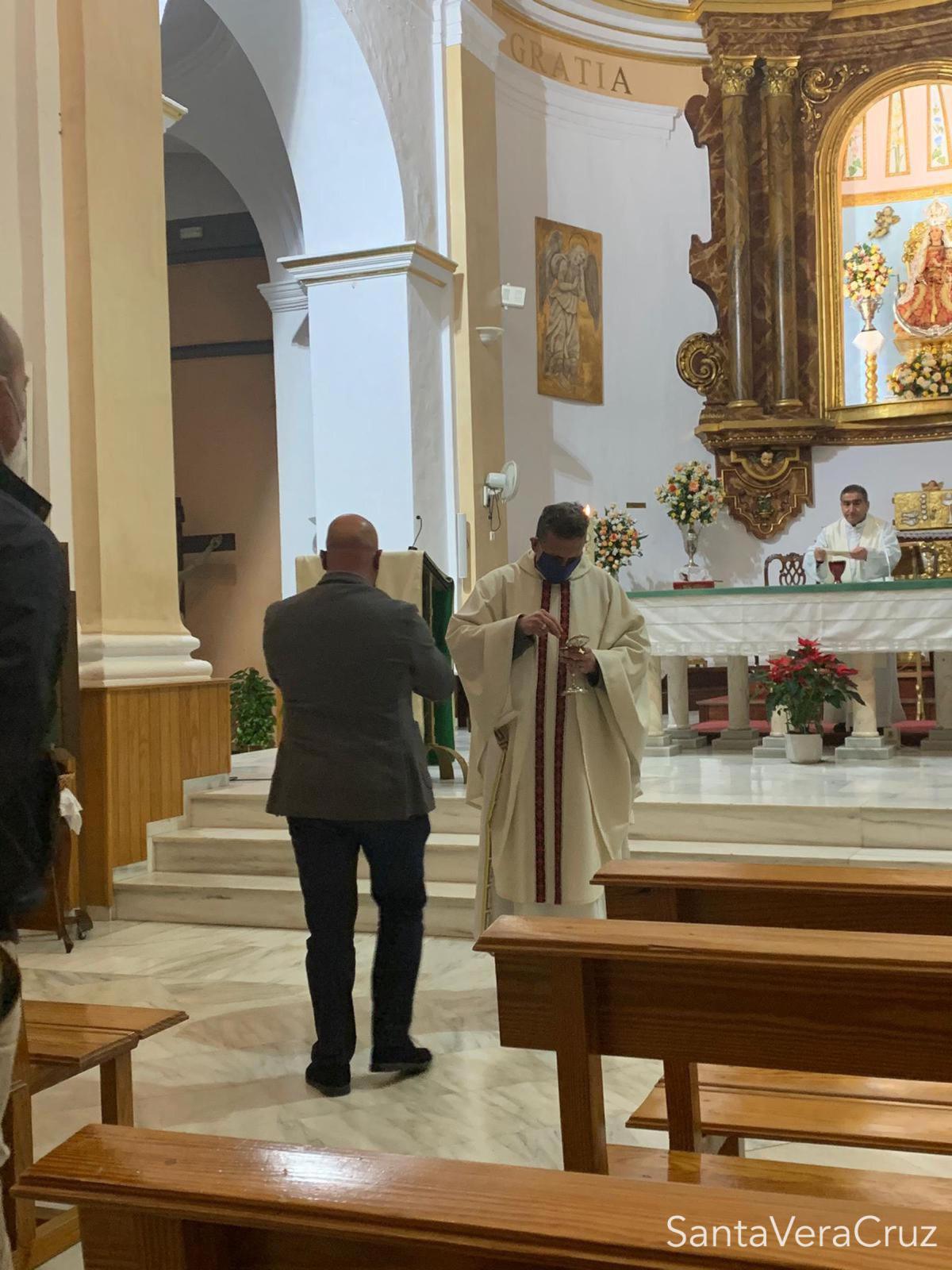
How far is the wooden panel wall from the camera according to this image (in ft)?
21.5

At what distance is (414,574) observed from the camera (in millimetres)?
7289

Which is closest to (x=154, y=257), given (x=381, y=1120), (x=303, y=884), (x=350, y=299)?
(x=350, y=299)

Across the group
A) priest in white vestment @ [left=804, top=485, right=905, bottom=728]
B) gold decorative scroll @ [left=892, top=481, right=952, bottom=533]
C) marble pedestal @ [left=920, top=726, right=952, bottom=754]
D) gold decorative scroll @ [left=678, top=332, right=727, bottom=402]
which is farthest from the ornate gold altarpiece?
marble pedestal @ [left=920, top=726, right=952, bottom=754]

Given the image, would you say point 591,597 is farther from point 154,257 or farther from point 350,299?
point 350,299

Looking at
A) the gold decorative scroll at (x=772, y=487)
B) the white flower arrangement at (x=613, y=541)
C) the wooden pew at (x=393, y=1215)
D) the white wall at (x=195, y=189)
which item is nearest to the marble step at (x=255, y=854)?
the wooden pew at (x=393, y=1215)

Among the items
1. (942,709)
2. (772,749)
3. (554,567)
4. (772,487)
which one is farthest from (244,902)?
(772,487)

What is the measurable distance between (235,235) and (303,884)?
34.3 feet

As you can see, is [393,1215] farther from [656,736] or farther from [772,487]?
[772,487]

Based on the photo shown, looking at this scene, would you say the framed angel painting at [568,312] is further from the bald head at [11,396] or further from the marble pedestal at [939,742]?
the bald head at [11,396]

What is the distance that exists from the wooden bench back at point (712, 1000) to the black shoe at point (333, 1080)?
172 centimetres

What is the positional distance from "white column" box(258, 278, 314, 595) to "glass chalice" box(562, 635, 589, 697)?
716 centimetres

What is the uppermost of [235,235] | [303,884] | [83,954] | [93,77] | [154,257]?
[235,235]

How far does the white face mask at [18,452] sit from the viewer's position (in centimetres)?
172

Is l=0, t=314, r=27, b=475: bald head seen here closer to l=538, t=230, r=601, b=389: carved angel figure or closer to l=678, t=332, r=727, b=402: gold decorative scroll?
l=538, t=230, r=601, b=389: carved angel figure
